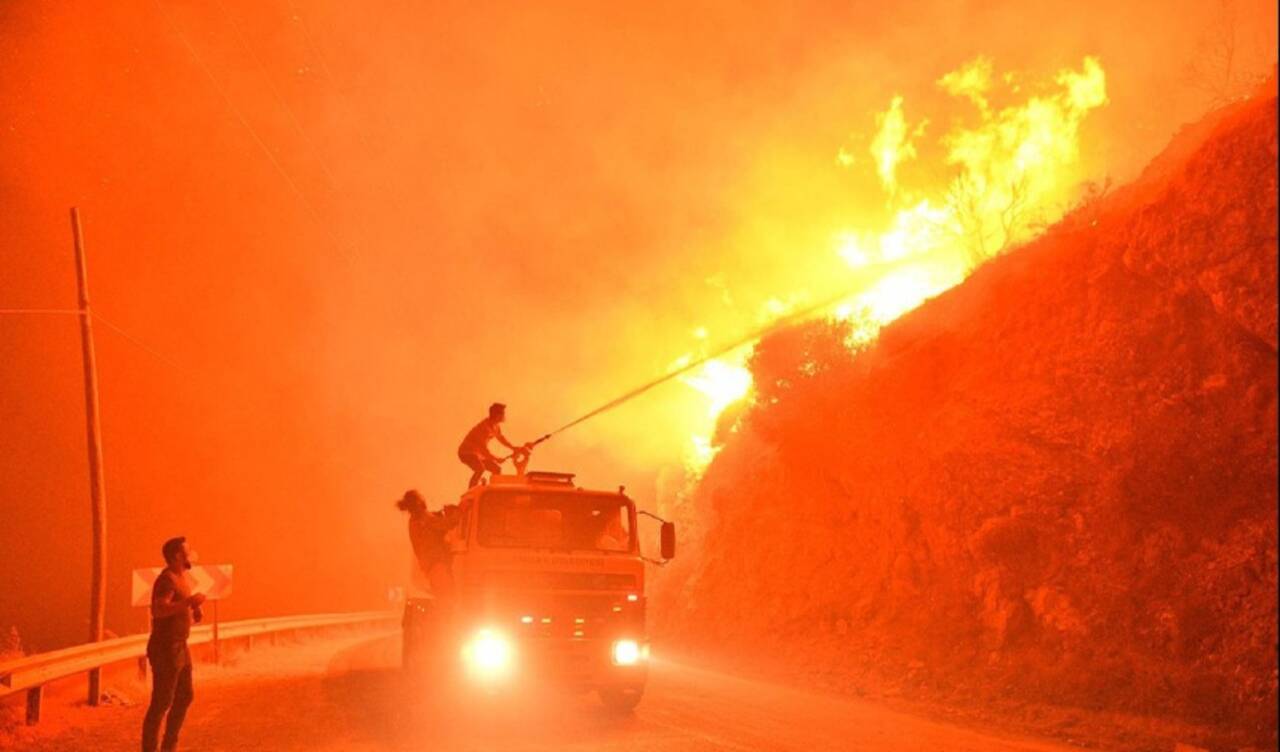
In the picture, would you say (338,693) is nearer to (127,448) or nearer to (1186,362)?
(1186,362)

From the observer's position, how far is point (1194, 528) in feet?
37.1

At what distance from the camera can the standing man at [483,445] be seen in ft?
44.9

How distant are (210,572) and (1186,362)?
1743cm

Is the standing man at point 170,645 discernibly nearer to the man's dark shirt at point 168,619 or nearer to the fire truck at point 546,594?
the man's dark shirt at point 168,619

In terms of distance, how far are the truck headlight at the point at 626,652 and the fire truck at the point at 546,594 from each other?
0.5 inches

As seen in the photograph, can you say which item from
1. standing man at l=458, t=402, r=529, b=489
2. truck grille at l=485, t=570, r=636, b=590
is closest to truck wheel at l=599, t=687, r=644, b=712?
truck grille at l=485, t=570, r=636, b=590

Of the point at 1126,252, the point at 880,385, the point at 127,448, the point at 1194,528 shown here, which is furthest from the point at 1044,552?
the point at 127,448

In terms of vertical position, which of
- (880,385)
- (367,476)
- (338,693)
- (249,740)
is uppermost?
(880,385)

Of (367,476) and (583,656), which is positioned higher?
(583,656)

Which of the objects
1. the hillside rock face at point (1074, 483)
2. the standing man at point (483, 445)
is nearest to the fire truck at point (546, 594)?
the standing man at point (483, 445)

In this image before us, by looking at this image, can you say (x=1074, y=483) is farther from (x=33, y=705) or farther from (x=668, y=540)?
(x=33, y=705)

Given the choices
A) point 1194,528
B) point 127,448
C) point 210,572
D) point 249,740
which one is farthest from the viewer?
point 127,448

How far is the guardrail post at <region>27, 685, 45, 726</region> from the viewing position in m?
9.95

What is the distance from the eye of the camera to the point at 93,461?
14961mm
